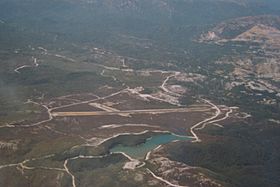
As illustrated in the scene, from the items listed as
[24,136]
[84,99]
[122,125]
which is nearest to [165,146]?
[122,125]

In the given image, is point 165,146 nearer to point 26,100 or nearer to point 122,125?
point 122,125

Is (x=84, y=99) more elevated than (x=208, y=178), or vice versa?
(x=208, y=178)

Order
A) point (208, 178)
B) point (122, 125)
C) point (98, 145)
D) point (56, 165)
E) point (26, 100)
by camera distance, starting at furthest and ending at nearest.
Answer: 1. point (26, 100)
2. point (122, 125)
3. point (98, 145)
4. point (56, 165)
5. point (208, 178)

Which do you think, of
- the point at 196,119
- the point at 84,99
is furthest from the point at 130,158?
the point at 84,99

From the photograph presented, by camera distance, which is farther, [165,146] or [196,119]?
[196,119]

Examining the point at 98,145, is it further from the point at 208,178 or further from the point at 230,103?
the point at 230,103

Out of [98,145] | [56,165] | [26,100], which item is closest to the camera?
[56,165]
